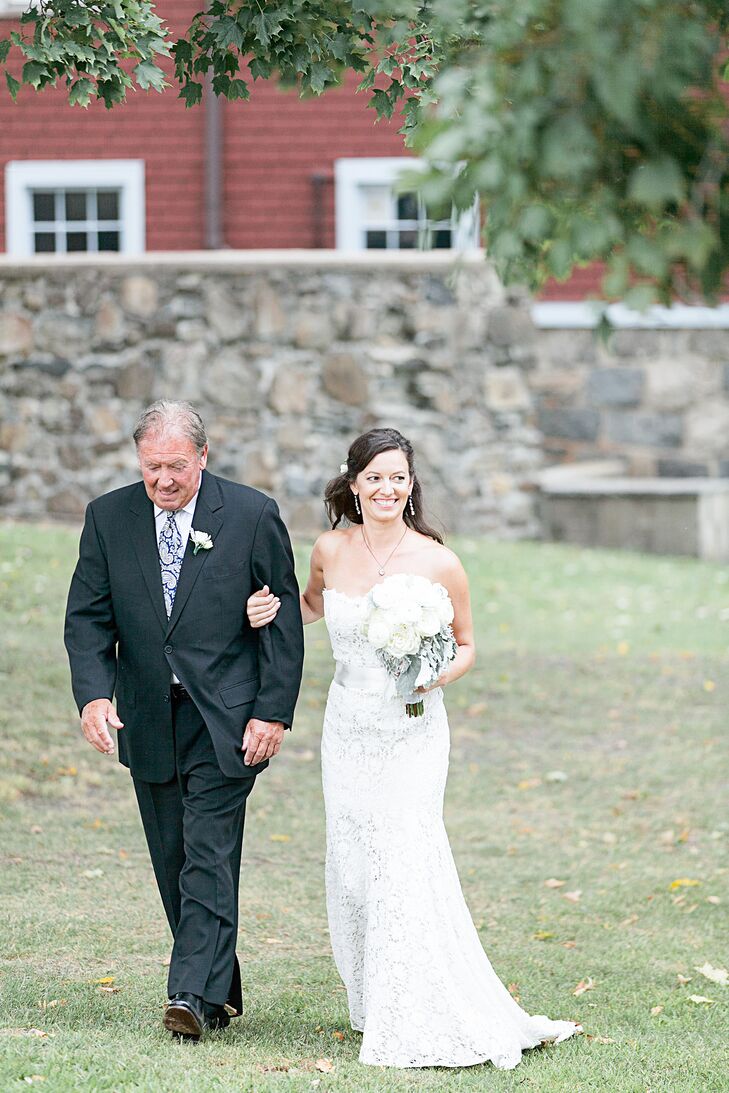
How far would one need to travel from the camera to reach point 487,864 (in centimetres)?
778

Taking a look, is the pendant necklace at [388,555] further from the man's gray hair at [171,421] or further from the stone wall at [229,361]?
the stone wall at [229,361]

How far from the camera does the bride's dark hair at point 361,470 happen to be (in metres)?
5.04

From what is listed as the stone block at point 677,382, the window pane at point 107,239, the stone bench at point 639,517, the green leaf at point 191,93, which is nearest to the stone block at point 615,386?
the stone block at point 677,382

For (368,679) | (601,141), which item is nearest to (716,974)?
(368,679)

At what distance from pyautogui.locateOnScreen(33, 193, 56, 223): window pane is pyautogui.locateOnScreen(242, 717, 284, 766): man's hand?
14.4m

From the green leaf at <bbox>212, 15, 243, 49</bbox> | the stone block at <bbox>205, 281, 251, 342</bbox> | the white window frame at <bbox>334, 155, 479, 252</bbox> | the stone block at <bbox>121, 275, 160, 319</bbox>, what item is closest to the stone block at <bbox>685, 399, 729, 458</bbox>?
the white window frame at <bbox>334, 155, 479, 252</bbox>

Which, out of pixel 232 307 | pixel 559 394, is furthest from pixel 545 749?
pixel 559 394

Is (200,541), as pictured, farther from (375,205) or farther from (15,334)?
(375,205)

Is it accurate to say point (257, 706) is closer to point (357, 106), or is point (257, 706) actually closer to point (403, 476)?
point (403, 476)

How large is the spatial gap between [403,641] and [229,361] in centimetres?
1082

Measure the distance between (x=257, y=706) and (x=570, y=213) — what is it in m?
2.63

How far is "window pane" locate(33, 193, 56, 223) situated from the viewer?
60.1 ft

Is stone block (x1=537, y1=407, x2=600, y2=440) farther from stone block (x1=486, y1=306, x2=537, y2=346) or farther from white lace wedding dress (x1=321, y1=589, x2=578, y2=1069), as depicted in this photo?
white lace wedding dress (x1=321, y1=589, x2=578, y2=1069)

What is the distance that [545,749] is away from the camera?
394 inches
